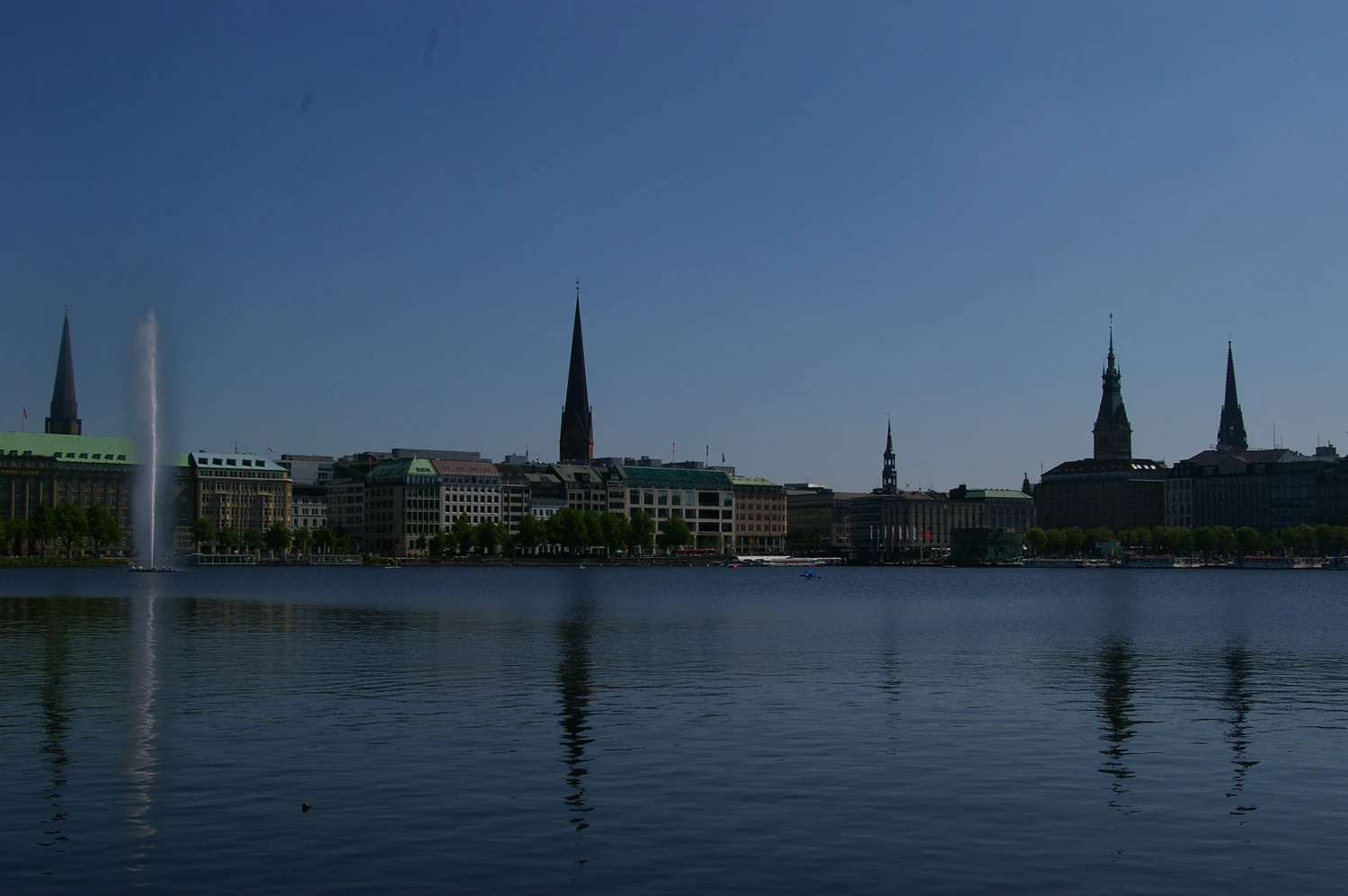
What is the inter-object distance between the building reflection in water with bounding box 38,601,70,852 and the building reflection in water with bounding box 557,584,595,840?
7337 millimetres

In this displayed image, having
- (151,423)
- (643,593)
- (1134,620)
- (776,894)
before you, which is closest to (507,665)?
(776,894)

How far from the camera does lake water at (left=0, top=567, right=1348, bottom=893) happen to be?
20.0 meters

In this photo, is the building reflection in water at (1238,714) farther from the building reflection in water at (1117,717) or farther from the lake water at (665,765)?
the building reflection in water at (1117,717)

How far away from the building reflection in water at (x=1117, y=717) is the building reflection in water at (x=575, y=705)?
335 inches

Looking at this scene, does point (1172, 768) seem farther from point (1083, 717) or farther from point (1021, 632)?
point (1021, 632)

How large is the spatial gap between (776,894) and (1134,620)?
66883 mm

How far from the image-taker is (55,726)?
104 ft

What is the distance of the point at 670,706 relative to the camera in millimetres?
35938

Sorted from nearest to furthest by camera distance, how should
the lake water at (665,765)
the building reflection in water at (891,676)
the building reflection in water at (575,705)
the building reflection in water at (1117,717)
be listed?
the lake water at (665,765) < the building reflection in water at (575,705) < the building reflection in water at (1117,717) < the building reflection in water at (891,676)

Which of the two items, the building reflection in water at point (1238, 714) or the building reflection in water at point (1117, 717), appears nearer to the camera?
the building reflection in water at point (1238, 714)

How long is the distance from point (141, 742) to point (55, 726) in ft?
10.9

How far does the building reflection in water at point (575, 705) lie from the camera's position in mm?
24203

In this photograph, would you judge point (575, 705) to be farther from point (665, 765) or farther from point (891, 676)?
point (891, 676)

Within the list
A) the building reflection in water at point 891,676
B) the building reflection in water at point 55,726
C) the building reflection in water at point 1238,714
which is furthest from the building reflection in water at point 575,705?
the building reflection in water at point 1238,714
